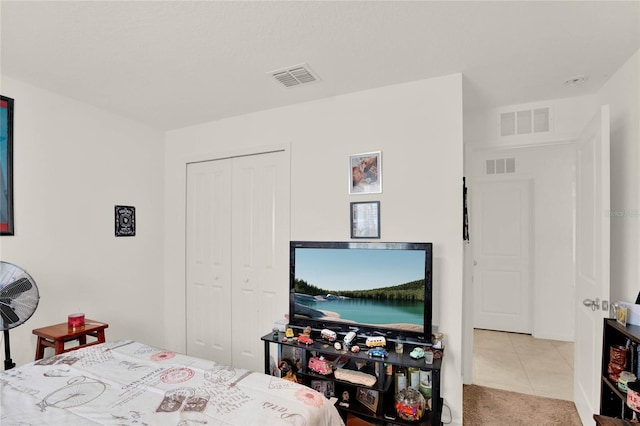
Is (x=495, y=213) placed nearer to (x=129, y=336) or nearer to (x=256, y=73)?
(x=256, y=73)

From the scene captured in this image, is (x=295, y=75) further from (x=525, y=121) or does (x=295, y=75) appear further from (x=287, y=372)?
(x=287, y=372)

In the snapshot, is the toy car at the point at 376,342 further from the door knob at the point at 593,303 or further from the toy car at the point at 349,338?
the door knob at the point at 593,303

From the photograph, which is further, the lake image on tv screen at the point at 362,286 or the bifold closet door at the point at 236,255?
the bifold closet door at the point at 236,255

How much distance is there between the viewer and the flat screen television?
2.19 metres

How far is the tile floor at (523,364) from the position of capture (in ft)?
9.76

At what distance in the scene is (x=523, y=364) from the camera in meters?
3.46

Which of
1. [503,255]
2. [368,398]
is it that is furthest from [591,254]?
[503,255]

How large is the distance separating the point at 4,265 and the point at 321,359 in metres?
2.09

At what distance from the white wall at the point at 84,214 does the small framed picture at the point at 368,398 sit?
7.61ft

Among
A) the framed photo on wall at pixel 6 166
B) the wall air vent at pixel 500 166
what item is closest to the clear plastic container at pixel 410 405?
the framed photo on wall at pixel 6 166

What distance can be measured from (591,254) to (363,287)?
160 cm

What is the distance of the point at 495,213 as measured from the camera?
15.1ft

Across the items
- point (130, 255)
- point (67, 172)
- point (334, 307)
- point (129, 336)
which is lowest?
point (129, 336)

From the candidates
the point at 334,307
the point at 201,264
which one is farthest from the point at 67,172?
the point at 334,307
